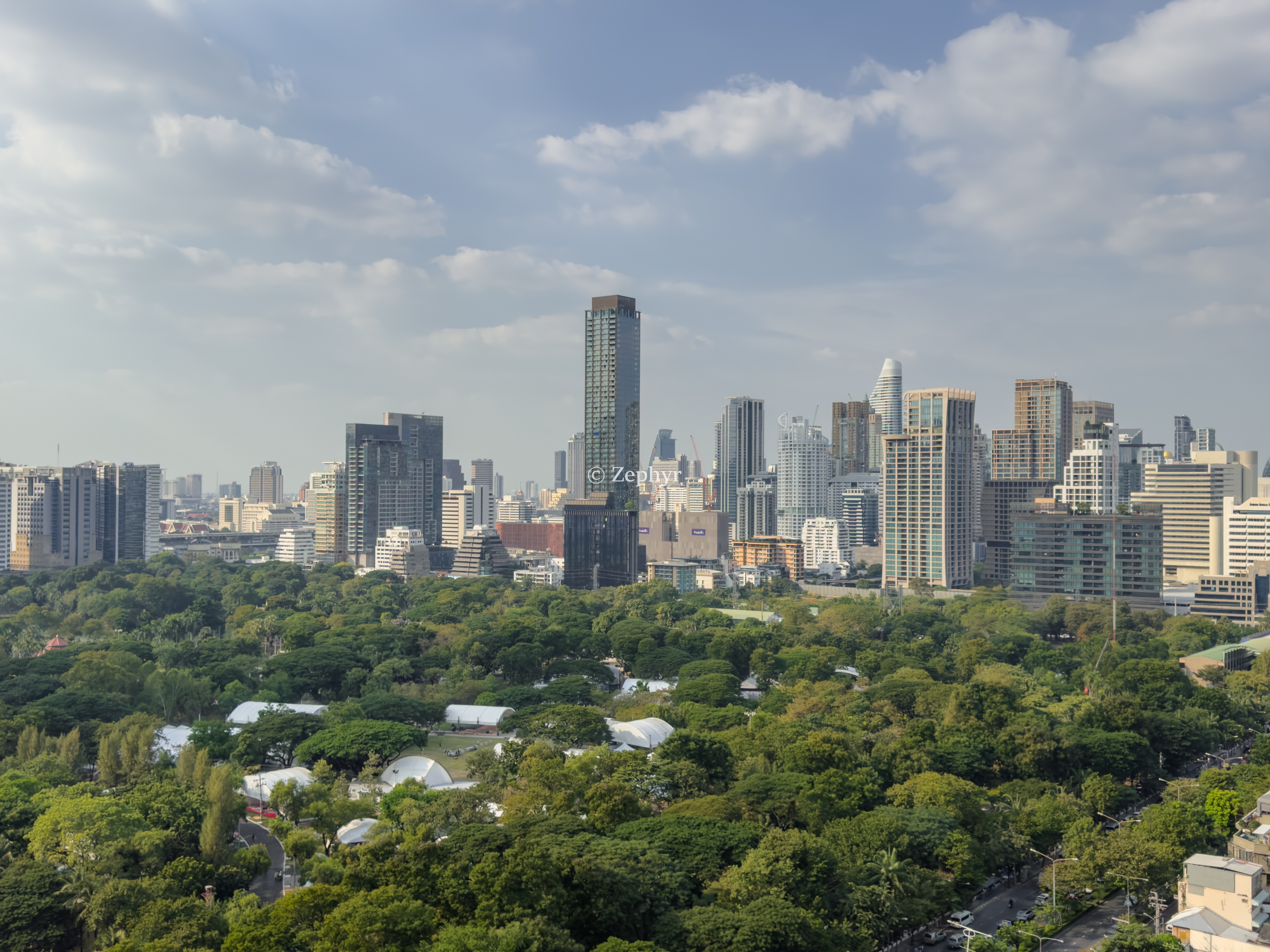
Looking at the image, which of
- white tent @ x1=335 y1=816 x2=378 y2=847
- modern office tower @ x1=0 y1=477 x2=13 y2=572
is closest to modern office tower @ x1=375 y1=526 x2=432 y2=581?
modern office tower @ x1=0 y1=477 x2=13 y2=572

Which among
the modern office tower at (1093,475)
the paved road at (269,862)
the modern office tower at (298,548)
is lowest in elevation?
the paved road at (269,862)

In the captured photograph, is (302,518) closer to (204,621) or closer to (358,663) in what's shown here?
(204,621)

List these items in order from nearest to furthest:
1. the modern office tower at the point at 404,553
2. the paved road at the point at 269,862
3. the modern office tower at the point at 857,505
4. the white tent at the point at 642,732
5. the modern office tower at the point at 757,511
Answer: the paved road at the point at 269,862 < the white tent at the point at 642,732 < the modern office tower at the point at 404,553 < the modern office tower at the point at 857,505 < the modern office tower at the point at 757,511

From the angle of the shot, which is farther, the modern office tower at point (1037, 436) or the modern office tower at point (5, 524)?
the modern office tower at point (1037, 436)

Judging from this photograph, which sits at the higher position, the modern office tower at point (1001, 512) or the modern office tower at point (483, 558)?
the modern office tower at point (1001, 512)

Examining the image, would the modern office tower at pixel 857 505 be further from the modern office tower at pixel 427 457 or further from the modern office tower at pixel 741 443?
the modern office tower at pixel 427 457

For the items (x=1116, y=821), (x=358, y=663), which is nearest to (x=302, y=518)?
(x=358, y=663)

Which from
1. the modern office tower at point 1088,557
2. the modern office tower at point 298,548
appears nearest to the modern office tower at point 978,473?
the modern office tower at point 1088,557

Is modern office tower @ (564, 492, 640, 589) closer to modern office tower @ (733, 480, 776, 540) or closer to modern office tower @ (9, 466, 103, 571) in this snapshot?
modern office tower @ (733, 480, 776, 540)

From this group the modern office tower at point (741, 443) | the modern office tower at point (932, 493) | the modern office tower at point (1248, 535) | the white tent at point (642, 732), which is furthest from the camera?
the modern office tower at point (741, 443)
